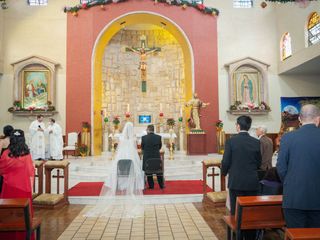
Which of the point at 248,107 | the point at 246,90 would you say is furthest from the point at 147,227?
the point at 246,90

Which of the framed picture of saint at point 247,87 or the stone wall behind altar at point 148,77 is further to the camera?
Result: the stone wall behind altar at point 148,77

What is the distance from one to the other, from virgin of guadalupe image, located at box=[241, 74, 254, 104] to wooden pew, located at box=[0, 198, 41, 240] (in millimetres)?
11385

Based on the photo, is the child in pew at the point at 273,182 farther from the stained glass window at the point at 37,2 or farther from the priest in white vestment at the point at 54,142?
the stained glass window at the point at 37,2

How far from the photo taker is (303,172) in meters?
2.65

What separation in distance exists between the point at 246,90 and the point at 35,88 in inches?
345

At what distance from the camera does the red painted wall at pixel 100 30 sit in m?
13.1

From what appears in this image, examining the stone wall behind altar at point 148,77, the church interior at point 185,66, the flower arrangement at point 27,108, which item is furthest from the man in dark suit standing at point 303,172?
the stone wall behind altar at point 148,77

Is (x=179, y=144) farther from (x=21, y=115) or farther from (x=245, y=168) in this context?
(x=245, y=168)

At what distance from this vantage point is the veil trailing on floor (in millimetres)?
5648

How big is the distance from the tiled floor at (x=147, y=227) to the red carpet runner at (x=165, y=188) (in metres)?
1.17

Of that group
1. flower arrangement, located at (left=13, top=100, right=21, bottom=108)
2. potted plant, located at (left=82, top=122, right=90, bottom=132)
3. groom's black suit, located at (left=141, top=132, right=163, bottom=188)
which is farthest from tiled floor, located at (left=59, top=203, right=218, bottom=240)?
flower arrangement, located at (left=13, top=100, right=21, bottom=108)

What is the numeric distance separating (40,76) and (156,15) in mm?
5434

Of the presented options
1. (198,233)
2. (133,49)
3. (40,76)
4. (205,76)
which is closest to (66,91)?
(40,76)

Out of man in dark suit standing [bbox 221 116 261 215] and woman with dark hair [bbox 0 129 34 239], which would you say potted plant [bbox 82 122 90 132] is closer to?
woman with dark hair [bbox 0 129 34 239]
